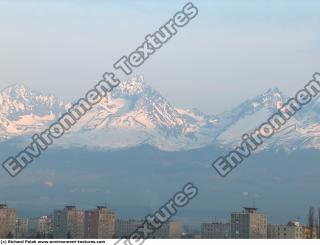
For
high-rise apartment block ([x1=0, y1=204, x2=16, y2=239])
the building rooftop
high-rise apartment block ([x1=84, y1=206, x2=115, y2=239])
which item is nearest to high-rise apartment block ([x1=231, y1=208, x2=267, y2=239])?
the building rooftop

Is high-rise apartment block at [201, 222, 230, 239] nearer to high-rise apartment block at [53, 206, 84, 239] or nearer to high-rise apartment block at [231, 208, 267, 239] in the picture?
high-rise apartment block at [231, 208, 267, 239]

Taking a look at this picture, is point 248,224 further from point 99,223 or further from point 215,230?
point 99,223

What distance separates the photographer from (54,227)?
98.2 feet

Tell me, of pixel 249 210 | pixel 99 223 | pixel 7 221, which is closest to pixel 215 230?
pixel 249 210

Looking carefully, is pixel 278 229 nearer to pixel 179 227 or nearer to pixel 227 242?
pixel 179 227

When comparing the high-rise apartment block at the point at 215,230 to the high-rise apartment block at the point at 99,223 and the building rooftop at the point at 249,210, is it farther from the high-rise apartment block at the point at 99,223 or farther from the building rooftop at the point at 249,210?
the high-rise apartment block at the point at 99,223

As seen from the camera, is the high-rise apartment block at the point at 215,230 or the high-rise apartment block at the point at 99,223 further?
the high-rise apartment block at the point at 215,230

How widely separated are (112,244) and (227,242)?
64.6 inches

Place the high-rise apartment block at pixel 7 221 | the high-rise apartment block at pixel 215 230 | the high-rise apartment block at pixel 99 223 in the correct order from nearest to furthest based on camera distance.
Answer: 1. the high-rise apartment block at pixel 7 221
2. the high-rise apartment block at pixel 99 223
3. the high-rise apartment block at pixel 215 230

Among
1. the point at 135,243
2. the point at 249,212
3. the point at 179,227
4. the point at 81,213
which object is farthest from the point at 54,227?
the point at 135,243

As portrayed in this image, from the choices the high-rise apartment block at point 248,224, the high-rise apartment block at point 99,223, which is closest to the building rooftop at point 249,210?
the high-rise apartment block at point 248,224

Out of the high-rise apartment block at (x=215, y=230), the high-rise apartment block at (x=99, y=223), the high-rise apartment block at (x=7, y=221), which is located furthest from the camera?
the high-rise apartment block at (x=215, y=230)

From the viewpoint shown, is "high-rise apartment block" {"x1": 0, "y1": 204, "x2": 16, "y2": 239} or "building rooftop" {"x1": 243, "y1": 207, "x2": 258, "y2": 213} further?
"building rooftop" {"x1": 243, "y1": 207, "x2": 258, "y2": 213}

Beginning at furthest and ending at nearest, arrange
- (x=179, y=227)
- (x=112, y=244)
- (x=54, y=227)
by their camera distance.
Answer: (x=54, y=227), (x=179, y=227), (x=112, y=244)
